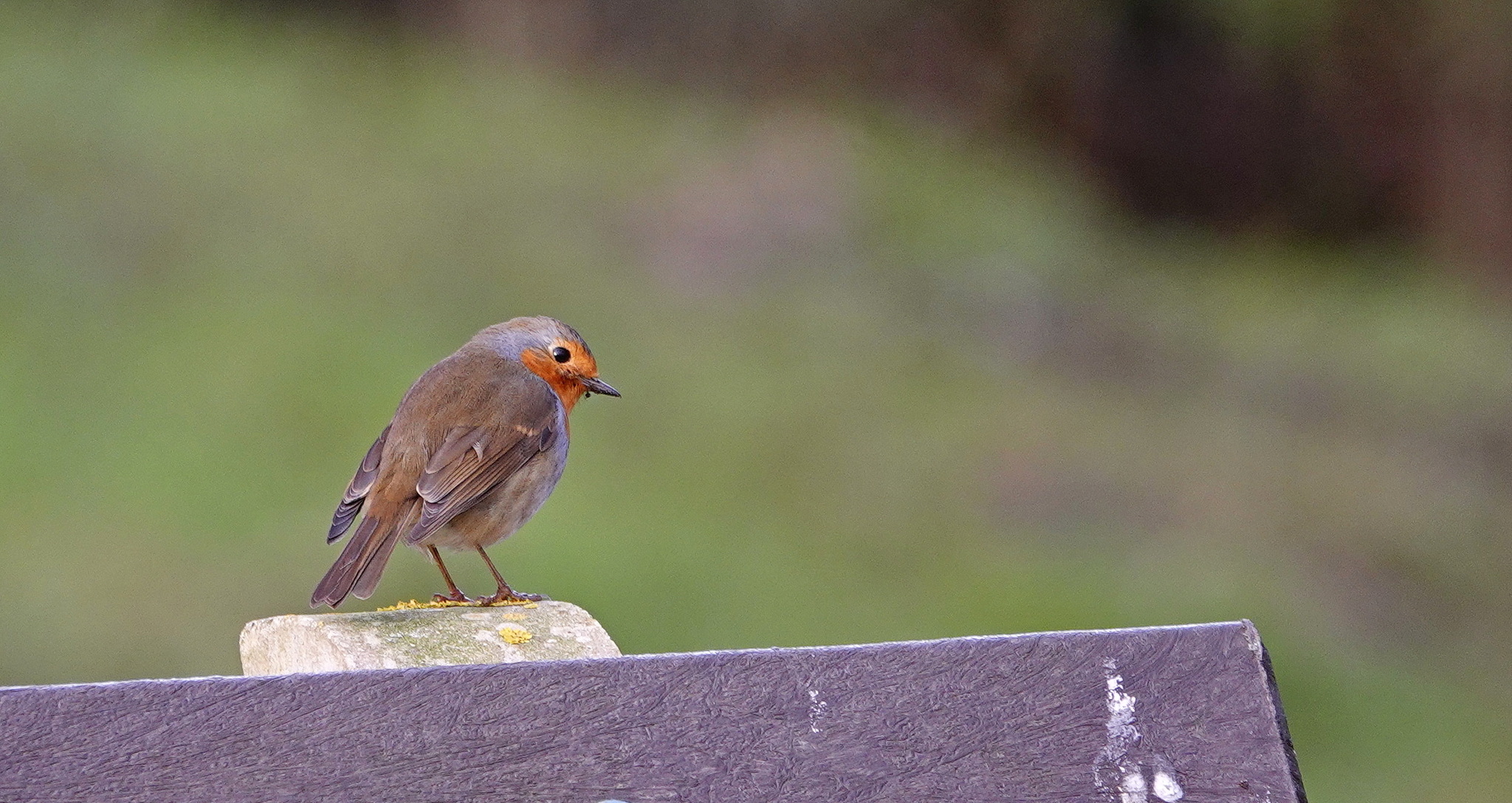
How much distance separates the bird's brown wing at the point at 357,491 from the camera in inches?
163

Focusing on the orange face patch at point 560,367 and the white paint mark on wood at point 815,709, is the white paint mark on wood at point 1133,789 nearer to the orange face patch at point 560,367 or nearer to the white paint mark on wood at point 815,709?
the white paint mark on wood at point 815,709

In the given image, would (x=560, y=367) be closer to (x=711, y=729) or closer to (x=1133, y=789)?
(x=711, y=729)

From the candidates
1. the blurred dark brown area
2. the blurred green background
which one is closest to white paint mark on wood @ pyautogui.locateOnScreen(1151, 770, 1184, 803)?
the blurred green background

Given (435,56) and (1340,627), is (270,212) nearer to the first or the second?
(435,56)

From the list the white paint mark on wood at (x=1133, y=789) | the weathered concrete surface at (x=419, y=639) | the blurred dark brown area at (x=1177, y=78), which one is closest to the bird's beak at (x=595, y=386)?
the weathered concrete surface at (x=419, y=639)

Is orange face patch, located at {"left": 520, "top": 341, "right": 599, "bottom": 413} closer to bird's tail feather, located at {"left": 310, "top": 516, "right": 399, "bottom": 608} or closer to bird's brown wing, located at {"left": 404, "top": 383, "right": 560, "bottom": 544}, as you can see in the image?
bird's brown wing, located at {"left": 404, "top": 383, "right": 560, "bottom": 544}

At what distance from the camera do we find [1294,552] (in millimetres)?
10180

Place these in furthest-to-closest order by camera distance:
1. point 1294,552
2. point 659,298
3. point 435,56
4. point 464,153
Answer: point 435,56 < point 464,153 < point 659,298 < point 1294,552

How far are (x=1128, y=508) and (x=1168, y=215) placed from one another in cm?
644

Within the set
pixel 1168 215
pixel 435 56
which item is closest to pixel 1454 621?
pixel 1168 215

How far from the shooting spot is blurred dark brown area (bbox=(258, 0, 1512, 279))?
13977mm

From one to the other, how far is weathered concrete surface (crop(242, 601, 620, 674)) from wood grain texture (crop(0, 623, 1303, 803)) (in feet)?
2.30

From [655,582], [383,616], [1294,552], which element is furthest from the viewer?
[1294,552]

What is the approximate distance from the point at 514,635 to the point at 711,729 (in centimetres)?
97
